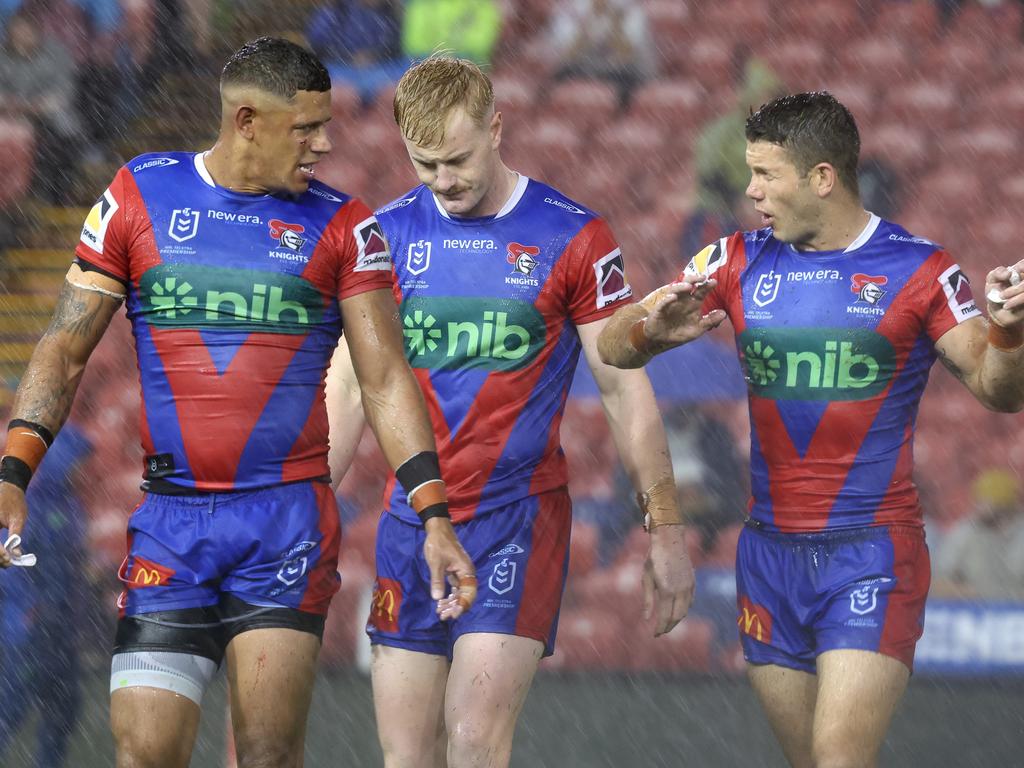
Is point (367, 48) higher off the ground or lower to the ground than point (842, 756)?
higher

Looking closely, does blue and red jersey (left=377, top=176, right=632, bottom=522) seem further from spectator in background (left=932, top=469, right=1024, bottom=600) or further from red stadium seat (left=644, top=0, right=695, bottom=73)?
red stadium seat (left=644, top=0, right=695, bottom=73)

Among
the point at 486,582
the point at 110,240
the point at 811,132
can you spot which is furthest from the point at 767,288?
the point at 110,240

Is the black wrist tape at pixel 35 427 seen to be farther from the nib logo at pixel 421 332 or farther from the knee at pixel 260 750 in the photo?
the nib logo at pixel 421 332

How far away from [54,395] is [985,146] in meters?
8.13

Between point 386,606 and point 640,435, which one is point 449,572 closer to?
point 386,606

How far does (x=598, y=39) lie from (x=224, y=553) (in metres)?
7.40

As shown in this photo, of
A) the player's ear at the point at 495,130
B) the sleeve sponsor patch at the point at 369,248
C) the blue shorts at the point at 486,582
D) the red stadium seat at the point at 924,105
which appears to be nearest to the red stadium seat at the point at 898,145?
the red stadium seat at the point at 924,105

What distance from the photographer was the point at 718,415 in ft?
32.3

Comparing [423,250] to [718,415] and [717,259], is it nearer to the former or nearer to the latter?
[717,259]

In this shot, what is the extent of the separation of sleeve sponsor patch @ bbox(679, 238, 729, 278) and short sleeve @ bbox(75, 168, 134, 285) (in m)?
1.67

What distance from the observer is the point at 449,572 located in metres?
4.05

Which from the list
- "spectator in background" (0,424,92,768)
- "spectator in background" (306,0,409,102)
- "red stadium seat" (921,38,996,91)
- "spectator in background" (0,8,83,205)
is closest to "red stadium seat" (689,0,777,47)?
"red stadium seat" (921,38,996,91)

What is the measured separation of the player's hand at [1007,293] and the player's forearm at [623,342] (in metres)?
0.93

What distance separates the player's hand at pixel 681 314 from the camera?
4.27 meters
